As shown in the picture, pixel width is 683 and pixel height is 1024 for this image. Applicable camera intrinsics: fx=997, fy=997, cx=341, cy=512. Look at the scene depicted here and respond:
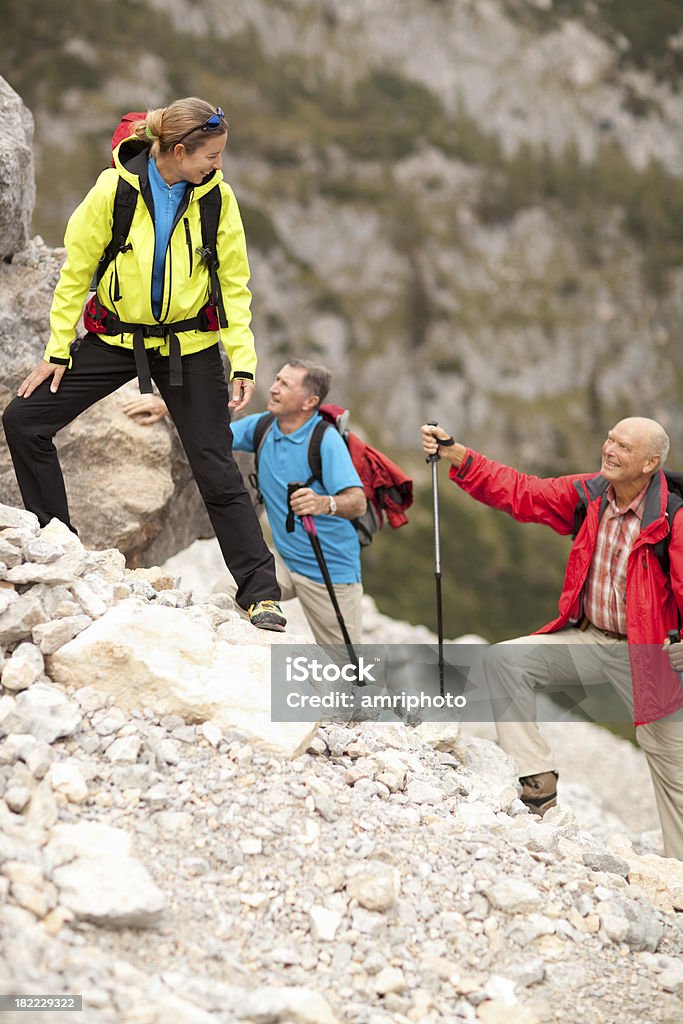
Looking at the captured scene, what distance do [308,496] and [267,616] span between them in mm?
1980

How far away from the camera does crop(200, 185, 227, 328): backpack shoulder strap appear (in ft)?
22.3

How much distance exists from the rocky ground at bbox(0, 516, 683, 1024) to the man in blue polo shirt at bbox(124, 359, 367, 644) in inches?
104

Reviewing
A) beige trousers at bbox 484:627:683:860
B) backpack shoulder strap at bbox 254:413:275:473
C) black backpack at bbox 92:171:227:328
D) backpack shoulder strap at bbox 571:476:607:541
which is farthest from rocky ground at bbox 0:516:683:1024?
backpack shoulder strap at bbox 254:413:275:473

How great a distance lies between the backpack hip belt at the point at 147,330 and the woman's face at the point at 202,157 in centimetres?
98

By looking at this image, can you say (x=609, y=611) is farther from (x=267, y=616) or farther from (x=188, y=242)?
(x=188, y=242)

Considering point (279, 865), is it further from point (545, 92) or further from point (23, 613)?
point (545, 92)

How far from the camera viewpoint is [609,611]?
8242mm

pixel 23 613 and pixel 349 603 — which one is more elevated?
pixel 23 613

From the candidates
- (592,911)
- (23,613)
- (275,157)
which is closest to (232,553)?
(23,613)

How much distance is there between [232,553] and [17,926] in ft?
11.6

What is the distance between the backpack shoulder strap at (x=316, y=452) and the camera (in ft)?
29.7

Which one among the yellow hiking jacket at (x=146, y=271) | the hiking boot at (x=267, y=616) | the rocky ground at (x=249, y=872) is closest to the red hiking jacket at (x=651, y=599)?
the rocky ground at (x=249, y=872)

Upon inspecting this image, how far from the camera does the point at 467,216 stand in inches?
3295

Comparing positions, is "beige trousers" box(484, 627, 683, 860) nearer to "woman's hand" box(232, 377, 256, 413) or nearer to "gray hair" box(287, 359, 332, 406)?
"gray hair" box(287, 359, 332, 406)
